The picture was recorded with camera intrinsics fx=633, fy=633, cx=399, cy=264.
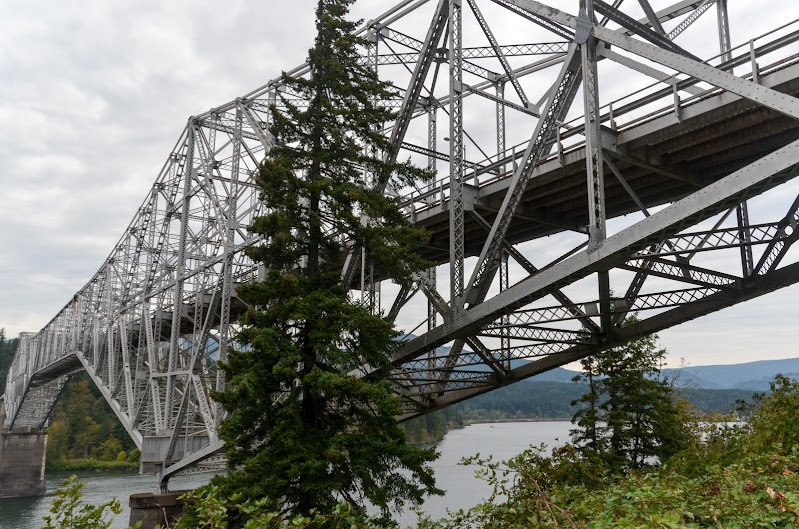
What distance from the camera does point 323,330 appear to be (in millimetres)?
12758

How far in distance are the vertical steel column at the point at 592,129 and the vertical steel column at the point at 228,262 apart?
46.8ft

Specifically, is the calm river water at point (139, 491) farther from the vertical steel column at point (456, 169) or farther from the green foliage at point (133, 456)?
the vertical steel column at point (456, 169)

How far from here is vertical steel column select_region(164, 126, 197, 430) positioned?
26.0 m

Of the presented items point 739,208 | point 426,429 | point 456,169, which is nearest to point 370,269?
point 456,169

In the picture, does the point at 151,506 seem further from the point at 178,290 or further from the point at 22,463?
the point at 22,463

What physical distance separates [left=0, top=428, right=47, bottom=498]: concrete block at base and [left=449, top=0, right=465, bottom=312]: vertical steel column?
59373 millimetres

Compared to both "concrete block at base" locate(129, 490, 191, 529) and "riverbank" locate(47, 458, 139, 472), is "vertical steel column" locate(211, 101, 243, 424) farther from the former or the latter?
"riverbank" locate(47, 458, 139, 472)

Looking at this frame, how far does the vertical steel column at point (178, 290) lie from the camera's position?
26.0m

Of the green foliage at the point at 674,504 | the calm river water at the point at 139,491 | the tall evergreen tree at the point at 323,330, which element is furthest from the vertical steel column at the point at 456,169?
the calm river water at the point at 139,491

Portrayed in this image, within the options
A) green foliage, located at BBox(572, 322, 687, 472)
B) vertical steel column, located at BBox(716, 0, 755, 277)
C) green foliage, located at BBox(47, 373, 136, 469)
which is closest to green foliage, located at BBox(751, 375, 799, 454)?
vertical steel column, located at BBox(716, 0, 755, 277)

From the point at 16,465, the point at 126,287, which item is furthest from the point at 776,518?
the point at 16,465

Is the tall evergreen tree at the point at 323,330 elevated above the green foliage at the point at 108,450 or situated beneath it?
elevated above

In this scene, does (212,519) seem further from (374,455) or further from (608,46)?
(608,46)

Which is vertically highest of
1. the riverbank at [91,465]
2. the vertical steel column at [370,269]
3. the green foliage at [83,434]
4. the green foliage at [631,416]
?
the vertical steel column at [370,269]
